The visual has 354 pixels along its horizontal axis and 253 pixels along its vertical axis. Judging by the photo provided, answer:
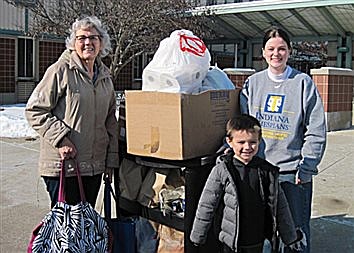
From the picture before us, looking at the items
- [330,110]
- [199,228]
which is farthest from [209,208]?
[330,110]

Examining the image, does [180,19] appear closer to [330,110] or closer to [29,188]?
[330,110]

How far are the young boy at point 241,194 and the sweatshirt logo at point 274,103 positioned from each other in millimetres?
265

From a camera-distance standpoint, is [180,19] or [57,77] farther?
[180,19]

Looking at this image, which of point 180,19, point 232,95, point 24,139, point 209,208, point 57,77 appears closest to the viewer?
point 209,208

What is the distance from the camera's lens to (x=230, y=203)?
2.64 metres

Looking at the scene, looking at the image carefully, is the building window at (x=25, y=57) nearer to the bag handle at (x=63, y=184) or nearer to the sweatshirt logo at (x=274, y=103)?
the bag handle at (x=63, y=184)

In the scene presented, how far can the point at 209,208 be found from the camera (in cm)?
265

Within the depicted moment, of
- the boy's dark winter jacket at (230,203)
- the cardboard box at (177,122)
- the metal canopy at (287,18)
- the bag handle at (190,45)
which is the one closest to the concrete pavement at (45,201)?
the boy's dark winter jacket at (230,203)

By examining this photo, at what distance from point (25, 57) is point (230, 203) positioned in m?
17.0

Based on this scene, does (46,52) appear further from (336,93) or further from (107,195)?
(107,195)

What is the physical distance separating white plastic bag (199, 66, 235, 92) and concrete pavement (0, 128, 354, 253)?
1648 mm

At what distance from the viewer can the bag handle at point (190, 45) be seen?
3004mm

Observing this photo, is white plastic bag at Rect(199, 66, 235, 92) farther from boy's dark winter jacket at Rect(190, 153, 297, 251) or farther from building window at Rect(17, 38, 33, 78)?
building window at Rect(17, 38, 33, 78)

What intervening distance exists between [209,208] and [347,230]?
2277 millimetres
